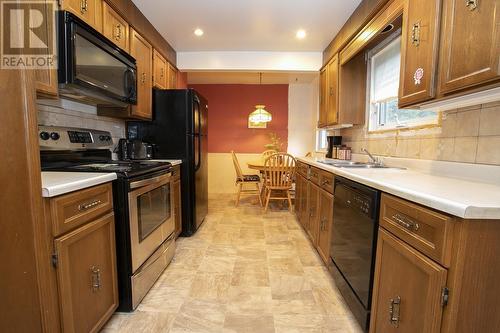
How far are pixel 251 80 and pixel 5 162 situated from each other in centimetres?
447

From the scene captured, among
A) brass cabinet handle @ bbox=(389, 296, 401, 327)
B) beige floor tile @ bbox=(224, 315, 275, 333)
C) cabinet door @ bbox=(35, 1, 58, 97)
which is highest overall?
cabinet door @ bbox=(35, 1, 58, 97)

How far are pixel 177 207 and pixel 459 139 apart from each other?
2.39m

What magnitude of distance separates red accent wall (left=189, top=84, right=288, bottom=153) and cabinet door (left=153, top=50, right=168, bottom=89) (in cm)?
209

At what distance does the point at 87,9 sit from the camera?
5.49 feet

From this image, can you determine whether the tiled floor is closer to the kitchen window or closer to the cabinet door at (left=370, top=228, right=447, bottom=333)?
the cabinet door at (left=370, top=228, right=447, bottom=333)

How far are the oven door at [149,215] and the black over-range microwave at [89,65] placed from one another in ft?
2.17

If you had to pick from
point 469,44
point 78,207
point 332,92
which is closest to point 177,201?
point 78,207

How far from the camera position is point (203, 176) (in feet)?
10.5

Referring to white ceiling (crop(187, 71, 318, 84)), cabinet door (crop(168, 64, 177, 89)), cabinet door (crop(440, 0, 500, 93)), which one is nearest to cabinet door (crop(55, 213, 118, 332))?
cabinet door (crop(440, 0, 500, 93))

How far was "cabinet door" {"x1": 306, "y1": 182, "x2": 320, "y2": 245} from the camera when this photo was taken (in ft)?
7.67

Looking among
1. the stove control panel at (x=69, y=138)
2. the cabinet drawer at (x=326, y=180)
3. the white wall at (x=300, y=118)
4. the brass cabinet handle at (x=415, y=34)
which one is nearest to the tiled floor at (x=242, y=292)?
the cabinet drawer at (x=326, y=180)

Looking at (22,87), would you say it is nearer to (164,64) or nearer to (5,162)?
(5,162)

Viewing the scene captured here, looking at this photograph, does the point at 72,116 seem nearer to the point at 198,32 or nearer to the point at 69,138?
the point at 69,138

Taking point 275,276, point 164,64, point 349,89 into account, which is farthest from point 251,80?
point 275,276
